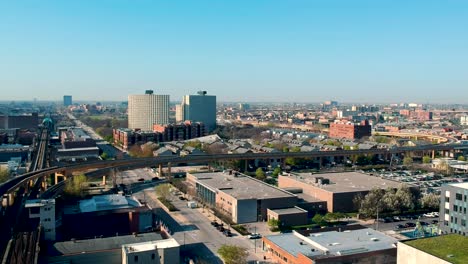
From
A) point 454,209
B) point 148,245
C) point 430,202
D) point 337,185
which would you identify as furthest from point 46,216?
point 430,202

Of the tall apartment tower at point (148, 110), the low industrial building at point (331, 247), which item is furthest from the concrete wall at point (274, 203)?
the tall apartment tower at point (148, 110)

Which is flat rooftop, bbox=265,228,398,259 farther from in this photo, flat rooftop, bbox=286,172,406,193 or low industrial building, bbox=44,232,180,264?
flat rooftop, bbox=286,172,406,193

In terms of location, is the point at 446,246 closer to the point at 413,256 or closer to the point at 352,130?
the point at 413,256

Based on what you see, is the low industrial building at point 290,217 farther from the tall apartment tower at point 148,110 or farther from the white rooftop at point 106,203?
the tall apartment tower at point 148,110

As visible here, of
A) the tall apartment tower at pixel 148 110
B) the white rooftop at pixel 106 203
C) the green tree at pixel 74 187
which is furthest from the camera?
the tall apartment tower at pixel 148 110

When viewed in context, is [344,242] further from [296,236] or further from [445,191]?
[445,191]

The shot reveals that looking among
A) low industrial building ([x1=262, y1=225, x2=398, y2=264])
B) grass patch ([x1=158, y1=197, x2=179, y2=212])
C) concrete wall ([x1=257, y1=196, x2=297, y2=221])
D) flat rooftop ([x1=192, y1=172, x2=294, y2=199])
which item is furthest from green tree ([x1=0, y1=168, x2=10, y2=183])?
low industrial building ([x1=262, y1=225, x2=398, y2=264])
